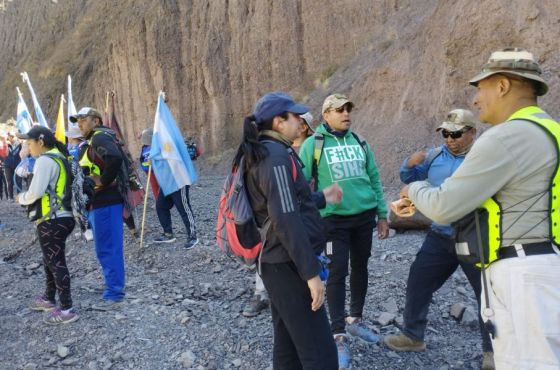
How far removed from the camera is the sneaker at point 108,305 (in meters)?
5.15

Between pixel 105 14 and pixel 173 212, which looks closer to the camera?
pixel 173 212

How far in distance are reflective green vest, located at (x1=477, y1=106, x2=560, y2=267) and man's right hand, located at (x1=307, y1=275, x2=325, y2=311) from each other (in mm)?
831

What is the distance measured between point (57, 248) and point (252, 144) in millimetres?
2997

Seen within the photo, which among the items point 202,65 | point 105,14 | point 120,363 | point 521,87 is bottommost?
point 120,363

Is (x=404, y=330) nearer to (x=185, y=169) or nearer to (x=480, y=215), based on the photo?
(x=480, y=215)

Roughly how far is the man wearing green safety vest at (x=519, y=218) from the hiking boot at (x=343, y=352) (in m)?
1.65

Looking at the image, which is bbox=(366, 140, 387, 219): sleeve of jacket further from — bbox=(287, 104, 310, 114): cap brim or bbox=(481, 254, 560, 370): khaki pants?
bbox=(481, 254, 560, 370): khaki pants

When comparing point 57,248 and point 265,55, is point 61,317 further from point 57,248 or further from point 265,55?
point 265,55

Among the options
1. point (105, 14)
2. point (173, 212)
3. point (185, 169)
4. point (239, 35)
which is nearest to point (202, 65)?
point (239, 35)

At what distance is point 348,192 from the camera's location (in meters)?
3.90

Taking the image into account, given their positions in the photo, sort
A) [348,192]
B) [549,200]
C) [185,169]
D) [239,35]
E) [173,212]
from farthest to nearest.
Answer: [239,35] → [173,212] → [185,169] → [348,192] → [549,200]

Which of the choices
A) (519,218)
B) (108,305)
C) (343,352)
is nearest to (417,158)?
(519,218)

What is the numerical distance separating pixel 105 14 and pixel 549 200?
3638cm

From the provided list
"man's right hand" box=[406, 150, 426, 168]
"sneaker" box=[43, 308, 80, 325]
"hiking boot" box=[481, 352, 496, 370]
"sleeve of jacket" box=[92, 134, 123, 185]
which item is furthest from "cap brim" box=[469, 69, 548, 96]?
"sneaker" box=[43, 308, 80, 325]
